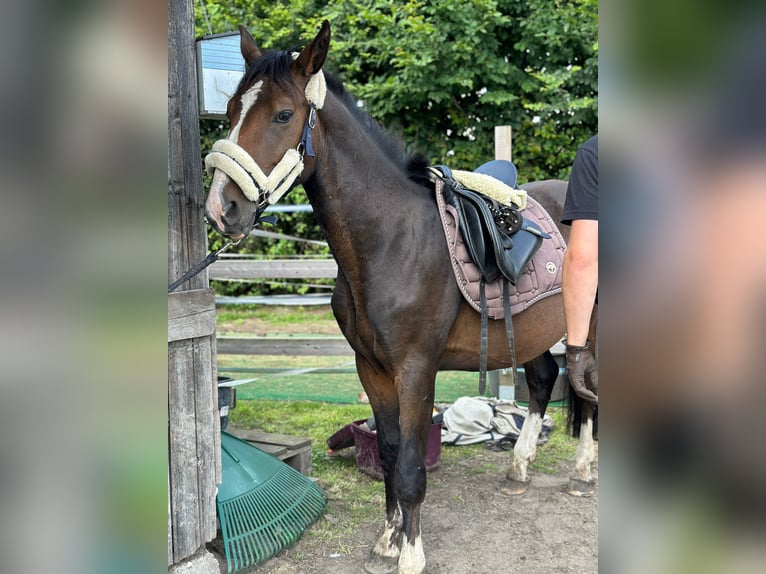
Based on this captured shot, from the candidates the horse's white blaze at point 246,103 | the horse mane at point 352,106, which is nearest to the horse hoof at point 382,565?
the horse mane at point 352,106

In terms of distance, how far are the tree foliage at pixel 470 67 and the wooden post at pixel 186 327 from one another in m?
5.54

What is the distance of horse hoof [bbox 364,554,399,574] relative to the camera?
273 cm

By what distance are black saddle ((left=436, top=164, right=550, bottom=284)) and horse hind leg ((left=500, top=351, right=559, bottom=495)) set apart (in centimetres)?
116

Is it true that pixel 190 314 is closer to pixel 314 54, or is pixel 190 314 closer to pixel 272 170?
pixel 272 170

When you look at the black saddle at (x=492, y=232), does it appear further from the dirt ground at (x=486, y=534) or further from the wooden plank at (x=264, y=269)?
the wooden plank at (x=264, y=269)

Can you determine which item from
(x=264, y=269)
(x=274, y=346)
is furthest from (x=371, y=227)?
(x=264, y=269)

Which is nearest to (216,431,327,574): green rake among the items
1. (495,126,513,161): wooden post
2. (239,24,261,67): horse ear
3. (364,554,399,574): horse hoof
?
(364,554,399,574): horse hoof

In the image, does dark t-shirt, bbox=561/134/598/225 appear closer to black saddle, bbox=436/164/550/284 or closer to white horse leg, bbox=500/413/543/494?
black saddle, bbox=436/164/550/284

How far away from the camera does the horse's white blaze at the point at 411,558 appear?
2.64 meters
